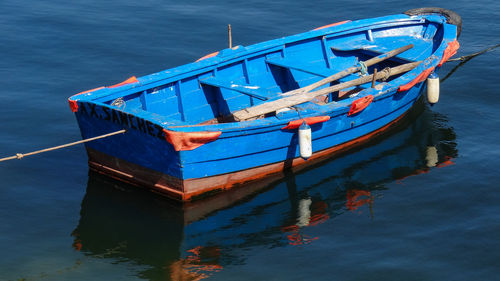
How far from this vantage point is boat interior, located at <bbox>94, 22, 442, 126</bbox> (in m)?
15.5

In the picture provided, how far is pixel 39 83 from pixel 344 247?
10.8 metres

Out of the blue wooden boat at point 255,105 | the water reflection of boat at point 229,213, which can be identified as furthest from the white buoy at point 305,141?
the water reflection of boat at point 229,213

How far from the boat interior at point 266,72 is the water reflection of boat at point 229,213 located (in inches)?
66.1

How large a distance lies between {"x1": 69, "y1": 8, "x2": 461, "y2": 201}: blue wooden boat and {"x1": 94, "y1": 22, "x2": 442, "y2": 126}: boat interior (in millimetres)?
26

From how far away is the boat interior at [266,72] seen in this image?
15.5 metres

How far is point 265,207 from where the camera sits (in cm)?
1453

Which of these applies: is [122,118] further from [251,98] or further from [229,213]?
[251,98]

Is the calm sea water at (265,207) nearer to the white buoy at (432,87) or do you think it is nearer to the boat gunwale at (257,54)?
the white buoy at (432,87)

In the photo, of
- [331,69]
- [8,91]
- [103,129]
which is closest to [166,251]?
[103,129]

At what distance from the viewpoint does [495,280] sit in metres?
12.1

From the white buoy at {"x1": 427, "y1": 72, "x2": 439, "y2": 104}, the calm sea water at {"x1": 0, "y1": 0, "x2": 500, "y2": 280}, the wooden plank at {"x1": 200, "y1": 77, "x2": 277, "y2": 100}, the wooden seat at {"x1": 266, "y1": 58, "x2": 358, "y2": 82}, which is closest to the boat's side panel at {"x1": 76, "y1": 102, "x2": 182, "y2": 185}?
the calm sea water at {"x1": 0, "y1": 0, "x2": 500, "y2": 280}

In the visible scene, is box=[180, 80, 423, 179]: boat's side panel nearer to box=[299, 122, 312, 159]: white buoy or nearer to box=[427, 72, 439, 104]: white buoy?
box=[299, 122, 312, 159]: white buoy

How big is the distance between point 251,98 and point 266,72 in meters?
0.94

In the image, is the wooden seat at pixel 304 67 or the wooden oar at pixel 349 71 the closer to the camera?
the wooden oar at pixel 349 71
